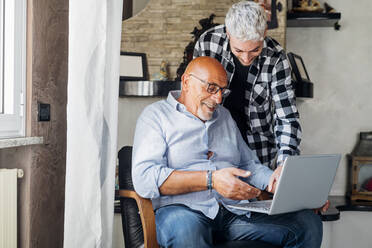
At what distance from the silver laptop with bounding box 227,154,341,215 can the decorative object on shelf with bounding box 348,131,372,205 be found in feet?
5.56

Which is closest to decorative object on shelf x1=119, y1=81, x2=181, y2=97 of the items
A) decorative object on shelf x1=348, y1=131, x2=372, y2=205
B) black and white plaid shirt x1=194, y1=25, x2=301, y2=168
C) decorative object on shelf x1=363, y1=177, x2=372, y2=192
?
black and white plaid shirt x1=194, y1=25, x2=301, y2=168

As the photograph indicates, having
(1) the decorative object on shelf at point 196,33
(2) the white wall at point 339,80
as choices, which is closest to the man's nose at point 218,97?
(1) the decorative object on shelf at point 196,33

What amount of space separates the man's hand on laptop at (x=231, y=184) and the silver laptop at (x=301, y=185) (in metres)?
0.06

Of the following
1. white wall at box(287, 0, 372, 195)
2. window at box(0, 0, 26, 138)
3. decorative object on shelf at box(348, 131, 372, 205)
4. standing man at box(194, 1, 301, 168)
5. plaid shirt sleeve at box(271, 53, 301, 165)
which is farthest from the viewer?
white wall at box(287, 0, 372, 195)

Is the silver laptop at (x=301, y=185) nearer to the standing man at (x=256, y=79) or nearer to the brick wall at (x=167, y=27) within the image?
the standing man at (x=256, y=79)

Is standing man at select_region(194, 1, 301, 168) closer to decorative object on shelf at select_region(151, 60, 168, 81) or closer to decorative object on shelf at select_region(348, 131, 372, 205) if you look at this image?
decorative object on shelf at select_region(151, 60, 168, 81)

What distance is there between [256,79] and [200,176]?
2.36 ft

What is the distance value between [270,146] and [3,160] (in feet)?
4.48

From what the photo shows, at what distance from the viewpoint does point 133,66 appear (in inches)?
121

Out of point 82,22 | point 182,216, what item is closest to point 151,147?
point 182,216

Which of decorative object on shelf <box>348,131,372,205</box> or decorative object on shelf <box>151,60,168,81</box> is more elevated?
decorative object on shelf <box>151,60,168,81</box>

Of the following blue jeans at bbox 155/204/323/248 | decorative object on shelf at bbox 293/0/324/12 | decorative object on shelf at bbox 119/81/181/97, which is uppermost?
decorative object on shelf at bbox 293/0/324/12

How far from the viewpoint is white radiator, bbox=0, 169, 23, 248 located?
1679 mm

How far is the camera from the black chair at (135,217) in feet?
5.52
